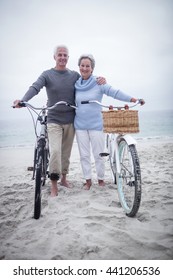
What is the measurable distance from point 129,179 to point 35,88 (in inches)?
72.9

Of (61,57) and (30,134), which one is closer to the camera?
(61,57)

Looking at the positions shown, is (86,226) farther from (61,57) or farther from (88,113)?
(61,57)

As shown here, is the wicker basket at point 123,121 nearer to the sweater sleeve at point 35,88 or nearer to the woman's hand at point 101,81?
the woman's hand at point 101,81

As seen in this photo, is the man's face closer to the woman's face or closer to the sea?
the woman's face

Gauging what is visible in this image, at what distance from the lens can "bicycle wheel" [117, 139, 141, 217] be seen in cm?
228

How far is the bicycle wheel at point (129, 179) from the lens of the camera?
2.28 metres

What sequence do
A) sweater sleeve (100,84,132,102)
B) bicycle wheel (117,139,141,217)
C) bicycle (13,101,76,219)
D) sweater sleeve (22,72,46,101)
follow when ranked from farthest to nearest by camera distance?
sweater sleeve (22,72,46,101) → sweater sleeve (100,84,132,102) → bicycle (13,101,76,219) → bicycle wheel (117,139,141,217)

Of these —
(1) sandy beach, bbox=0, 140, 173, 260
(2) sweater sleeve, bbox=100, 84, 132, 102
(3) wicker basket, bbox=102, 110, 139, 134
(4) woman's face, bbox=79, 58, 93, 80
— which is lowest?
(1) sandy beach, bbox=0, 140, 173, 260

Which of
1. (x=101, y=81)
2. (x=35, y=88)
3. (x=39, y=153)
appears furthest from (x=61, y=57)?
(x=39, y=153)

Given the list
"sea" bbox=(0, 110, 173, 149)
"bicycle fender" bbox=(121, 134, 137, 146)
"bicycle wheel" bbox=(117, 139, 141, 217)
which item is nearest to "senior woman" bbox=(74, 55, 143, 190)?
"bicycle wheel" bbox=(117, 139, 141, 217)

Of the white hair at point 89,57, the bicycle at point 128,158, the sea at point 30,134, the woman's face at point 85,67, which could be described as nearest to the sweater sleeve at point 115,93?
the bicycle at point 128,158

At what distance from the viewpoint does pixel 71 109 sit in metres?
3.55

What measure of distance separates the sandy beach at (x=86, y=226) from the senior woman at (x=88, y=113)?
61cm
